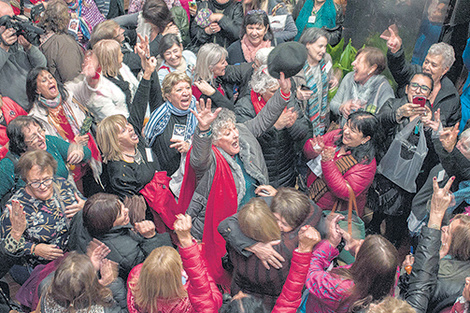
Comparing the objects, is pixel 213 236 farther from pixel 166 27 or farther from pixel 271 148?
pixel 166 27

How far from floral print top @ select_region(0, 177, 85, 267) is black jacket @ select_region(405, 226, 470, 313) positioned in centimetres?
216

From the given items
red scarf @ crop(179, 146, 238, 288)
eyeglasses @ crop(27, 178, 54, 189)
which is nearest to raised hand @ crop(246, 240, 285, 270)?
red scarf @ crop(179, 146, 238, 288)

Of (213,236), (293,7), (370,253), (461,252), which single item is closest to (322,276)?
(370,253)

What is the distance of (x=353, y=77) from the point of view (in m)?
4.17

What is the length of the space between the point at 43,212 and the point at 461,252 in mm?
2503

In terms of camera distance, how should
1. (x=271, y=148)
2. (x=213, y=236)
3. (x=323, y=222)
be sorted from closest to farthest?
(x=323, y=222)
(x=213, y=236)
(x=271, y=148)

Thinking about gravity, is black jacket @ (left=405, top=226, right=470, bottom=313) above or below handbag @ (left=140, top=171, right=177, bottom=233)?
above

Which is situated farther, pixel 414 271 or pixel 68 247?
pixel 68 247

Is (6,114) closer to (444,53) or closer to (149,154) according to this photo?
(149,154)

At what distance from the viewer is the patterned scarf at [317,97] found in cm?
420

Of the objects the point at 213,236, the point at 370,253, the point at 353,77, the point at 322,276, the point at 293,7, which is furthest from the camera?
the point at 293,7

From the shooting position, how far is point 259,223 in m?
2.30

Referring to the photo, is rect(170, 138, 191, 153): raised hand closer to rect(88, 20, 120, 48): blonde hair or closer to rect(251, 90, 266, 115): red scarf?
rect(251, 90, 266, 115): red scarf

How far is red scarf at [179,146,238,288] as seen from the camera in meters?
2.91
